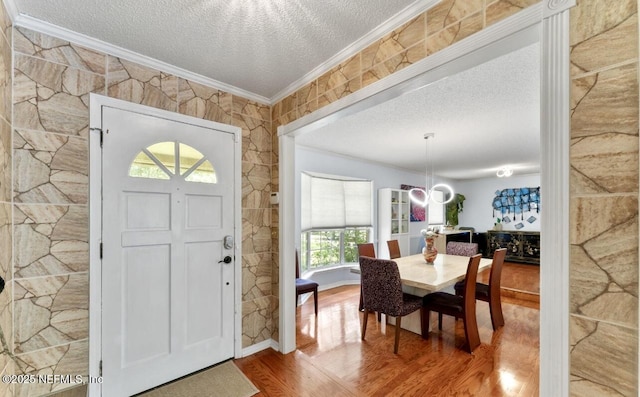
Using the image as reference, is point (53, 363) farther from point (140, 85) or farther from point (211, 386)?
point (140, 85)

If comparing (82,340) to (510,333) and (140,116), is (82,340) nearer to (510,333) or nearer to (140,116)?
(140,116)

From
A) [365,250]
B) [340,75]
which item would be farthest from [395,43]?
[365,250]

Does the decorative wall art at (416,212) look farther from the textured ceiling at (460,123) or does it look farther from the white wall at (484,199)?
the white wall at (484,199)

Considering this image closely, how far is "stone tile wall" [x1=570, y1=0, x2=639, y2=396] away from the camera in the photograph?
34.6 inches

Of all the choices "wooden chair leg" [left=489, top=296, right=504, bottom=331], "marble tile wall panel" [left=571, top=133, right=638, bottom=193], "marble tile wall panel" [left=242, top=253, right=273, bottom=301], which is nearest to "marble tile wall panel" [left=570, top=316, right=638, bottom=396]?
"marble tile wall panel" [left=571, top=133, right=638, bottom=193]

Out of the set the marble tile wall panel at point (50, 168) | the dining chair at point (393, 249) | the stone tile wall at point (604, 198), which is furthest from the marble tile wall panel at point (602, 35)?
the dining chair at point (393, 249)

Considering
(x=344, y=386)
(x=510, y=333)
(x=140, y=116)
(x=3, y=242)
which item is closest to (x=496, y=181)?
(x=510, y=333)

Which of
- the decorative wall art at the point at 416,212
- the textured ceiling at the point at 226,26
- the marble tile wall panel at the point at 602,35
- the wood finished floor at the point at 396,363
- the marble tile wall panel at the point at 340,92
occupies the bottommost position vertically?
the wood finished floor at the point at 396,363

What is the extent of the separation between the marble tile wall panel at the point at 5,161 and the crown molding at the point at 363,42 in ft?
5.87

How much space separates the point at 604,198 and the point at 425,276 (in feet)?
6.51

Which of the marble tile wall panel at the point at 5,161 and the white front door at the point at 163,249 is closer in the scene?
the marble tile wall panel at the point at 5,161

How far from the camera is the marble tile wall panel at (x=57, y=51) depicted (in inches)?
62.6

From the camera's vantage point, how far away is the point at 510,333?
2.95 metres

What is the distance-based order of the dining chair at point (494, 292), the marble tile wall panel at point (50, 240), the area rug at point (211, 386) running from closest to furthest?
the marble tile wall panel at point (50, 240) → the area rug at point (211, 386) → the dining chair at point (494, 292)
